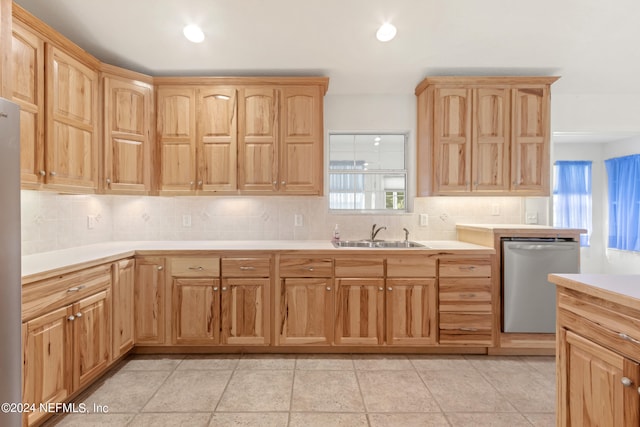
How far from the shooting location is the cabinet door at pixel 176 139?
3006mm

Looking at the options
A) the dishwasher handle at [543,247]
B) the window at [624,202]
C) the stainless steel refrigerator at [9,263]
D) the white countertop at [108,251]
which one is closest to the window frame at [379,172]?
the white countertop at [108,251]

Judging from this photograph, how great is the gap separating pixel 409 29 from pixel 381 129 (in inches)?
39.8

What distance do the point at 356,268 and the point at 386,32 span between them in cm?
194

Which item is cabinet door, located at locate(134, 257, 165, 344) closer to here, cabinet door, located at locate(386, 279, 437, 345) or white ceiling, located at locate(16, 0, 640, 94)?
white ceiling, located at locate(16, 0, 640, 94)

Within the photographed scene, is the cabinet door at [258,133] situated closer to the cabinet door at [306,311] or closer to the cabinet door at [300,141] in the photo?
the cabinet door at [300,141]

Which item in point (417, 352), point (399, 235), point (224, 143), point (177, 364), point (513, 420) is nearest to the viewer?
point (513, 420)

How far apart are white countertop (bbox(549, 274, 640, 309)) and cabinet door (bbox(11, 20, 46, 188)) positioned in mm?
2951

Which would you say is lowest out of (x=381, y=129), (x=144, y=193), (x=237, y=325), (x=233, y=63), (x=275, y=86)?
(x=237, y=325)

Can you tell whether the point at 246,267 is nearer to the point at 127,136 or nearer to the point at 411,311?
the point at 411,311

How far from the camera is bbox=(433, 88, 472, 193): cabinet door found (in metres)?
3.03

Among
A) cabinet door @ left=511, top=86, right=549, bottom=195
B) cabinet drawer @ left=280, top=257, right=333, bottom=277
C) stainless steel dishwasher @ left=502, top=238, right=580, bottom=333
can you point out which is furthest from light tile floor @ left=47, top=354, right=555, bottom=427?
cabinet door @ left=511, top=86, right=549, bottom=195

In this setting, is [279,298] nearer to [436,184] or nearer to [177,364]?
[177,364]

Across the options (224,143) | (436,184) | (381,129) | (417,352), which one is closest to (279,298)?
(417,352)

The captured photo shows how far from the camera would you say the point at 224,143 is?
3.01 meters
